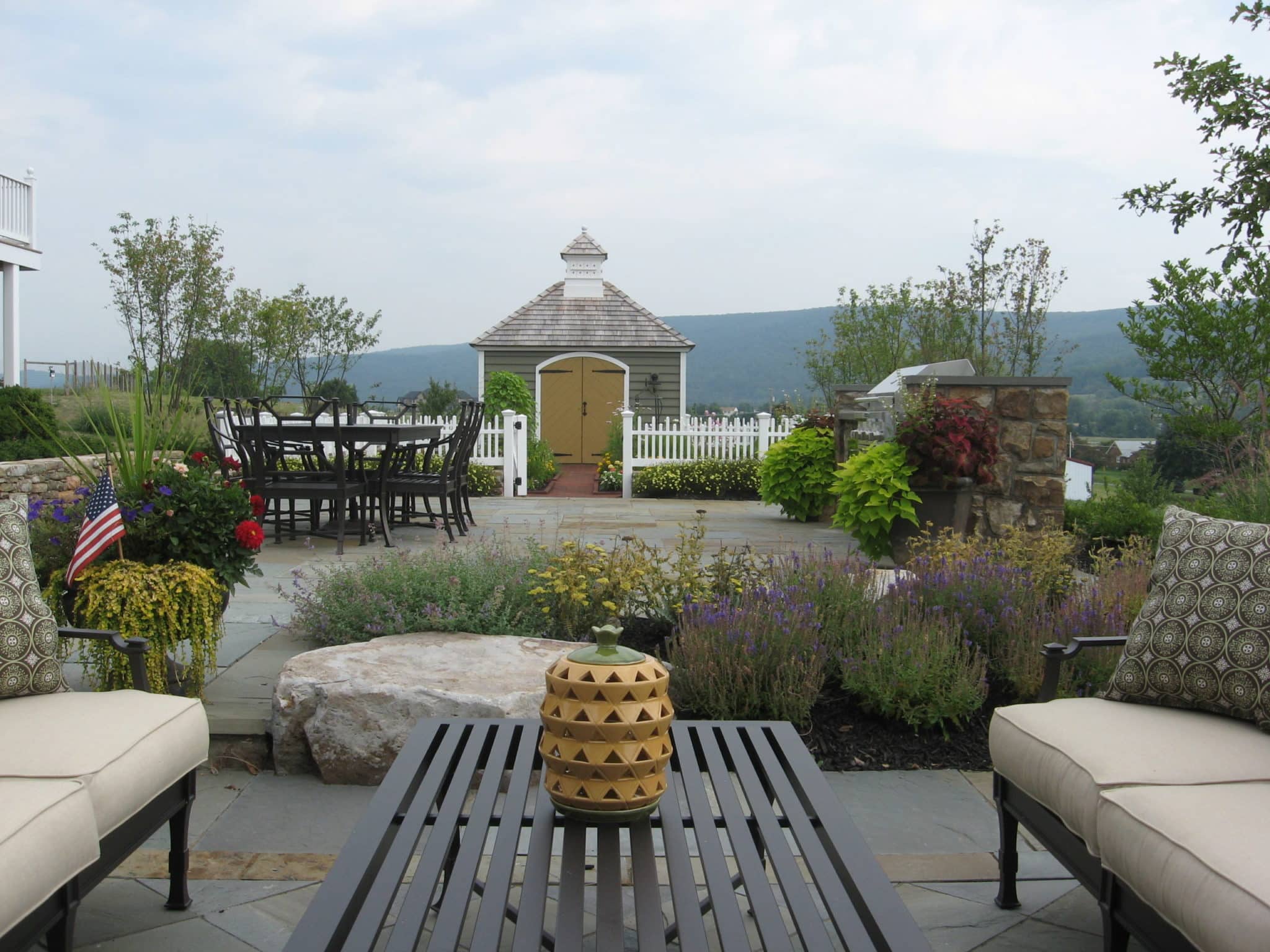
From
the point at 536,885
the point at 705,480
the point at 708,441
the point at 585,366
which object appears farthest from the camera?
the point at 585,366

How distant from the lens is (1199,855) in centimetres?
159

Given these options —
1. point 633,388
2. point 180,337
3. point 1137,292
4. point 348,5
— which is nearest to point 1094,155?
Answer: point 1137,292

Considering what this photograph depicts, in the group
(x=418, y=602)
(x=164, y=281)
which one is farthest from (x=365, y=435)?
(x=164, y=281)

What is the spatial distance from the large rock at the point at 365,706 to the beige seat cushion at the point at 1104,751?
5.03 ft

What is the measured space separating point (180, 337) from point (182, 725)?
1938cm

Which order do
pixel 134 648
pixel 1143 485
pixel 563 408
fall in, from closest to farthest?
pixel 134 648
pixel 1143 485
pixel 563 408

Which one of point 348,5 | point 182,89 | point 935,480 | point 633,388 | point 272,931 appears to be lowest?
point 272,931

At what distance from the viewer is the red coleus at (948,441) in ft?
20.0

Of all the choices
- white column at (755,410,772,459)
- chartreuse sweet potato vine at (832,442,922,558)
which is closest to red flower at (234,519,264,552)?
chartreuse sweet potato vine at (832,442,922,558)

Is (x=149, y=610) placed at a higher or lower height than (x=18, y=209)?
lower

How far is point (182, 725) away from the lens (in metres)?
2.27

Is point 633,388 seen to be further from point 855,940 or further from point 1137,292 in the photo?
point 855,940

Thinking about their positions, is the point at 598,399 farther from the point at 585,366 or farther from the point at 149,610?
the point at 149,610

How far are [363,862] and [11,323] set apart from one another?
18.1 m
